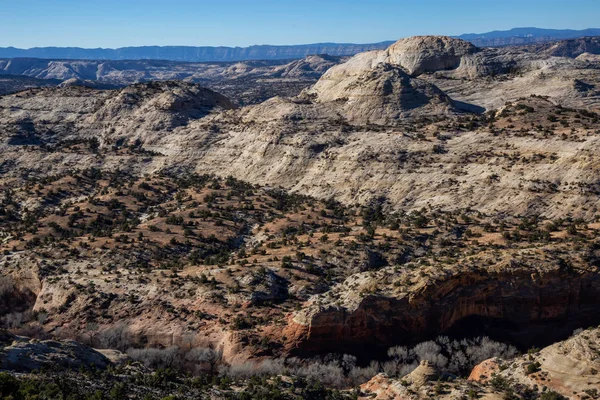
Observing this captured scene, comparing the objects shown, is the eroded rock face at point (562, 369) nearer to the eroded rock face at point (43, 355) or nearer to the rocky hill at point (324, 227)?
the rocky hill at point (324, 227)

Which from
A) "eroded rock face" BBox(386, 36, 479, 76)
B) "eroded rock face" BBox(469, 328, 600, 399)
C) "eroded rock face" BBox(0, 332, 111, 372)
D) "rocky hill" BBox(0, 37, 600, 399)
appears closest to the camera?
"eroded rock face" BBox(469, 328, 600, 399)

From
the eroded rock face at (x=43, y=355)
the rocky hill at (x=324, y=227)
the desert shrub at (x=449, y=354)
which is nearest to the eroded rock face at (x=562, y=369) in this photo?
the rocky hill at (x=324, y=227)

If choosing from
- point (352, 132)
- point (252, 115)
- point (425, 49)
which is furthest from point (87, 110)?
point (425, 49)

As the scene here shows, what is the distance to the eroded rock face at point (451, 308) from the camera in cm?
3284

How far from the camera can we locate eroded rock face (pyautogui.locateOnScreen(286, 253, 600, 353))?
32.8m

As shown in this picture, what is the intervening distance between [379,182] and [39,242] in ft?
89.3

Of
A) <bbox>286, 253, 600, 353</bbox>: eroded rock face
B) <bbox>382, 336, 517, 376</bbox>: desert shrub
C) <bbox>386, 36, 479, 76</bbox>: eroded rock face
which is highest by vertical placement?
<bbox>386, 36, 479, 76</bbox>: eroded rock face

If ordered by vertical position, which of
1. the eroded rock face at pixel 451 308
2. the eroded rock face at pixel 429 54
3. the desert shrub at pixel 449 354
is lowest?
the desert shrub at pixel 449 354

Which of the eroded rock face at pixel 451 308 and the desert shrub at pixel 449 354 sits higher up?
the eroded rock face at pixel 451 308

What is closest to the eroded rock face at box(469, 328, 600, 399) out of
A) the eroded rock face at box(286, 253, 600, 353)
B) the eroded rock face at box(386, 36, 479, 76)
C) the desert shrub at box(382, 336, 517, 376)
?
the desert shrub at box(382, 336, 517, 376)

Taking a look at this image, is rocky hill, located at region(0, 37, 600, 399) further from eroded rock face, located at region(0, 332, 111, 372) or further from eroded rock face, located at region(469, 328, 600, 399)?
eroded rock face, located at region(0, 332, 111, 372)

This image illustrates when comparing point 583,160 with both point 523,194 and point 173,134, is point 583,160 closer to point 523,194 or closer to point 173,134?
point 523,194

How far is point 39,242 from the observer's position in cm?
4631

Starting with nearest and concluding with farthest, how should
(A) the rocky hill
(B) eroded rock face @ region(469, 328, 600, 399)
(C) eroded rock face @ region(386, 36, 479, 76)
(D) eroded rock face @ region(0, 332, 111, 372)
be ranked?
(B) eroded rock face @ region(469, 328, 600, 399)
(D) eroded rock face @ region(0, 332, 111, 372)
(A) the rocky hill
(C) eroded rock face @ region(386, 36, 479, 76)
